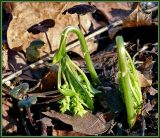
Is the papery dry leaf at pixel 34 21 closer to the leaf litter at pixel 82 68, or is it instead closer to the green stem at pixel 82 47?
the leaf litter at pixel 82 68

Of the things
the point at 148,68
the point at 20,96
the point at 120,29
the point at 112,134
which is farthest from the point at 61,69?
the point at 120,29

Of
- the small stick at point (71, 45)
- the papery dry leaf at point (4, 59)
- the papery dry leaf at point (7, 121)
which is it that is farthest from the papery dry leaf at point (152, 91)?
the papery dry leaf at point (4, 59)

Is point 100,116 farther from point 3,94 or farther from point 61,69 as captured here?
point 3,94

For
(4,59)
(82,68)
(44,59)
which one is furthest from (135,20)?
(4,59)

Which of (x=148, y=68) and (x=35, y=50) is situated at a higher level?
(x=35, y=50)

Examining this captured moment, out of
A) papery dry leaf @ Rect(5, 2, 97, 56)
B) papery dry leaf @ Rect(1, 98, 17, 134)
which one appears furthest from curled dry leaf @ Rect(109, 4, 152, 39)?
papery dry leaf @ Rect(1, 98, 17, 134)

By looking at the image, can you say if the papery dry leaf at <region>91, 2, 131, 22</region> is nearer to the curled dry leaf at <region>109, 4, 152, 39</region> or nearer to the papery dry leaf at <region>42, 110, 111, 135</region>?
the curled dry leaf at <region>109, 4, 152, 39</region>
